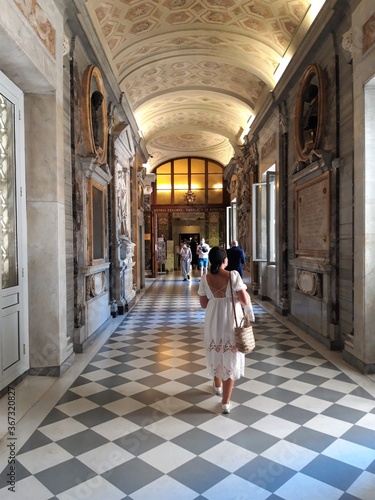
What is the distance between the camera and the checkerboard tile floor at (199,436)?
2.62m

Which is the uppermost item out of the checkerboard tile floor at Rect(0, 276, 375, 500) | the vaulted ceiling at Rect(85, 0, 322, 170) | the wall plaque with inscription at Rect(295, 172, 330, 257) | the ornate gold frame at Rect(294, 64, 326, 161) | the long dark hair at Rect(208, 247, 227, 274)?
the vaulted ceiling at Rect(85, 0, 322, 170)

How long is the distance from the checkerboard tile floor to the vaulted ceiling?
217 inches

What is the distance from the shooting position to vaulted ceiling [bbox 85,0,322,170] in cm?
755

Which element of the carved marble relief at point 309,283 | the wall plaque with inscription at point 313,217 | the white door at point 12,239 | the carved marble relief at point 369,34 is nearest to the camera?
the white door at point 12,239

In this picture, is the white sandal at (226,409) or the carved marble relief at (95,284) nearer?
the white sandal at (226,409)

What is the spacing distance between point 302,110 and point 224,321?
506 centimetres

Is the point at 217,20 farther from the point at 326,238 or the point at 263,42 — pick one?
the point at 326,238

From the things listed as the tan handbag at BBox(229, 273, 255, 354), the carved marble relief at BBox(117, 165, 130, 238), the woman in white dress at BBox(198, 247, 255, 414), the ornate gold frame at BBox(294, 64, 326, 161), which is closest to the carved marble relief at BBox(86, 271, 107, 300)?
the carved marble relief at BBox(117, 165, 130, 238)

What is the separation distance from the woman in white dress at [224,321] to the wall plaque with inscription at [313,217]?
2.97 meters

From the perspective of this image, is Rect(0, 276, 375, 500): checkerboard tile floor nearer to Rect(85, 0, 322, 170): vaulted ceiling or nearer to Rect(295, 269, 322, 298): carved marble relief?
Rect(295, 269, 322, 298): carved marble relief

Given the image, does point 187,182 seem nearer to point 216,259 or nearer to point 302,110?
point 302,110

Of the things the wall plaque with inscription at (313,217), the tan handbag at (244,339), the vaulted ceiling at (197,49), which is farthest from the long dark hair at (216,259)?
the vaulted ceiling at (197,49)

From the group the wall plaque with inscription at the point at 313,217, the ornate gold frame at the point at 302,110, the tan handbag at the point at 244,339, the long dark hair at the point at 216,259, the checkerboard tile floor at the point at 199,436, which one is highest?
the ornate gold frame at the point at 302,110

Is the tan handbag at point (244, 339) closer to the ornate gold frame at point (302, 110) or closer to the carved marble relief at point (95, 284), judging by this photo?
the carved marble relief at point (95, 284)
